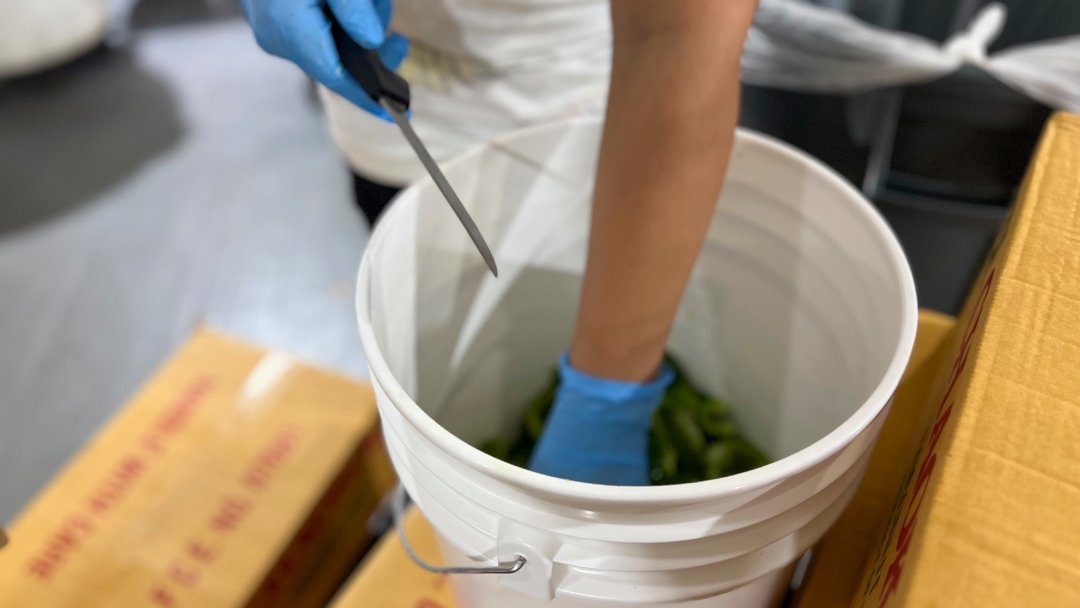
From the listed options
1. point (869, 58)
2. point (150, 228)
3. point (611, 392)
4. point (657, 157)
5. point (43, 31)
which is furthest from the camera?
point (43, 31)

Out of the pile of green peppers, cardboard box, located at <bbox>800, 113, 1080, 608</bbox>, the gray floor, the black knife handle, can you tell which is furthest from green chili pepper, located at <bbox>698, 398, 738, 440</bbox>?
the gray floor

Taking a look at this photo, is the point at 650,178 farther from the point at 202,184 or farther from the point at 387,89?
the point at 202,184

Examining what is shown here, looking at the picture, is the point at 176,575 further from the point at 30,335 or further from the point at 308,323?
the point at 30,335

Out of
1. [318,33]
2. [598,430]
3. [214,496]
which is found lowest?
[214,496]

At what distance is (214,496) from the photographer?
573mm

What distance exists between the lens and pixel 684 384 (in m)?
0.60

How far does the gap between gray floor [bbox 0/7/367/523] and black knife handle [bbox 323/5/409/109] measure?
1.92ft

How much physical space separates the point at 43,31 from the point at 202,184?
43 centimetres

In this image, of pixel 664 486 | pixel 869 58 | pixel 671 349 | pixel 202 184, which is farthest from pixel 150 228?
pixel 664 486

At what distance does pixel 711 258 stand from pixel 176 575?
1.40ft

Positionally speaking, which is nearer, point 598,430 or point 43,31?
point 598,430

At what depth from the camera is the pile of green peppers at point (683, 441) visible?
0.55 m

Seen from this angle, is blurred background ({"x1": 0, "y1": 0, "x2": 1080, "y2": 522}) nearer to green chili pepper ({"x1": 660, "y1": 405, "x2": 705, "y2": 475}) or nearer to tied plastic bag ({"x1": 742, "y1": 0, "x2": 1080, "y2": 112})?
tied plastic bag ({"x1": 742, "y1": 0, "x2": 1080, "y2": 112})

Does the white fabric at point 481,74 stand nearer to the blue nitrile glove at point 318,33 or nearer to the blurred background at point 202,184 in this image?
the blue nitrile glove at point 318,33
